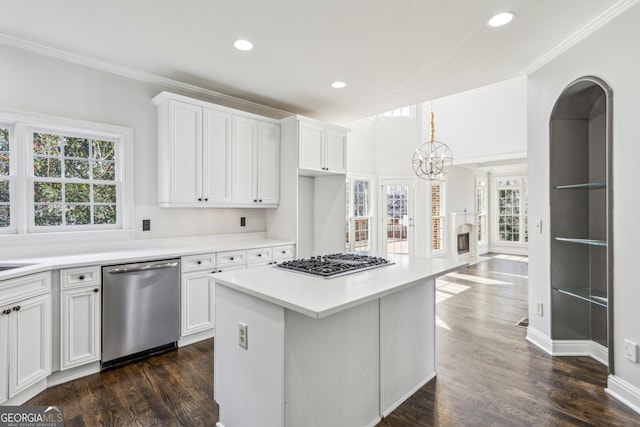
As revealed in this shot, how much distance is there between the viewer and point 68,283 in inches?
97.0

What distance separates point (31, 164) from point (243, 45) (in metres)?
2.08

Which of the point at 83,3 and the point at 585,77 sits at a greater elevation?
the point at 83,3

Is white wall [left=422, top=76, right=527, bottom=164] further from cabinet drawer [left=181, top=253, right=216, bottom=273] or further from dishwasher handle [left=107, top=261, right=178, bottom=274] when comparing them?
dishwasher handle [left=107, top=261, right=178, bottom=274]

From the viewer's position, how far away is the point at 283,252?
394 centimetres

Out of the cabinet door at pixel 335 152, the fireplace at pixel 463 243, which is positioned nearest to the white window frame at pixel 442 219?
the fireplace at pixel 463 243

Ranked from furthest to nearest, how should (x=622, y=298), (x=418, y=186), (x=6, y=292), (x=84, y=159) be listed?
(x=418, y=186)
(x=84, y=159)
(x=622, y=298)
(x=6, y=292)

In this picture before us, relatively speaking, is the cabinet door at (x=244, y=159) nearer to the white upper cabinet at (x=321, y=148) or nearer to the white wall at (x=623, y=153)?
the white upper cabinet at (x=321, y=148)

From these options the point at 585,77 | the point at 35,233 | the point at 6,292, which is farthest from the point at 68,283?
the point at 585,77

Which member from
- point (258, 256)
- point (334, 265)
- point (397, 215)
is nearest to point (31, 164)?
point (258, 256)

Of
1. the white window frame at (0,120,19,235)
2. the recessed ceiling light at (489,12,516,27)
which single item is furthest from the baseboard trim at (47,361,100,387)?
the recessed ceiling light at (489,12,516,27)

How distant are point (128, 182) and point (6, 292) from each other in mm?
1431

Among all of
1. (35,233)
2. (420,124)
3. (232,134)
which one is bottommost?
(35,233)

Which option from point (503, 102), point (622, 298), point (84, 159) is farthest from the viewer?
point (503, 102)

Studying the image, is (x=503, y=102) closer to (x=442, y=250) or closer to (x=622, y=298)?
(x=442, y=250)
